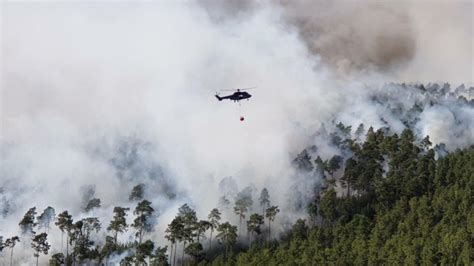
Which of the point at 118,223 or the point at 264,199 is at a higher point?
the point at 264,199

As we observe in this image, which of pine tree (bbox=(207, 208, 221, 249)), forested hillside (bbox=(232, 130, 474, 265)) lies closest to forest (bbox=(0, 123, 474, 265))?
forested hillside (bbox=(232, 130, 474, 265))

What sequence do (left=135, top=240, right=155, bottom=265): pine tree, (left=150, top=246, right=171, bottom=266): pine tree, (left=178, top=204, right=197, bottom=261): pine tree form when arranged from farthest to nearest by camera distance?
(left=178, top=204, right=197, bottom=261): pine tree
(left=135, top=240, right=155, bottom=265): pine tree
(left=150, top=246, right=171, bottom=266): pine tree

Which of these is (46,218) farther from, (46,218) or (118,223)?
(118,223)

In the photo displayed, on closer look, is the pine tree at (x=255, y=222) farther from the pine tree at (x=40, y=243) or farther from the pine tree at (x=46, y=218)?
the pine tree at (x=46, y=218)

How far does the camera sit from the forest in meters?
126

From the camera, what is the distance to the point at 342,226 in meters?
146

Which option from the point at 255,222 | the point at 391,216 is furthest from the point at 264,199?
the point at 391,216

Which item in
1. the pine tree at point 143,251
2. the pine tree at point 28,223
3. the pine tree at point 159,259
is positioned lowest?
the pine tree at point 159,259

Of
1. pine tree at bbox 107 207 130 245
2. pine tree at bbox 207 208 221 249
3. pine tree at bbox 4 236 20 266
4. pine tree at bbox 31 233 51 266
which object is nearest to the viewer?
pine tree at bbox 207 208 221 249

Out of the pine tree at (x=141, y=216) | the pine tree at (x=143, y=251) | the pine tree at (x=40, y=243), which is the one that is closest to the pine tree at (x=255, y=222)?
the pine tree at (x=143, y=251)

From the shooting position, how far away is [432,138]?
196 m

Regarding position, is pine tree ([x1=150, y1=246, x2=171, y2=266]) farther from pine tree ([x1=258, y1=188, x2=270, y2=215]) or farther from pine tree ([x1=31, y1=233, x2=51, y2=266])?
pine tree ([x1=258, y1=188, x2=270, y2=215])

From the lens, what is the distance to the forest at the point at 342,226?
126500 mm

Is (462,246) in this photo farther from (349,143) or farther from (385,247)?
(349,143)
